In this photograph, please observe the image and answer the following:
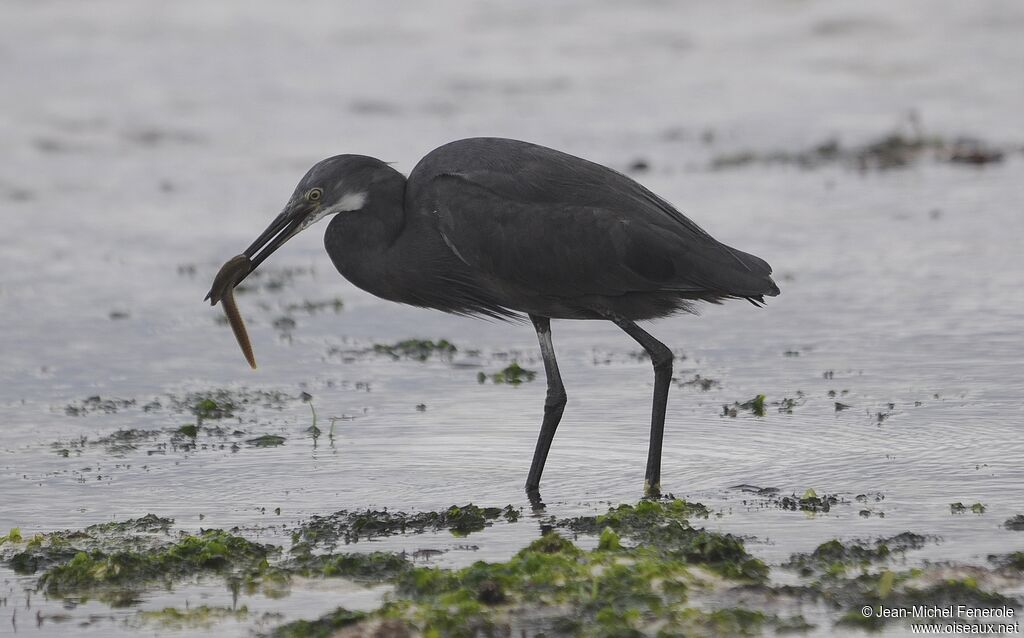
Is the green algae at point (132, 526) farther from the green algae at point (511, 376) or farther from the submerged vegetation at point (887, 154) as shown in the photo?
the submerged vegetation at point (887, 154)

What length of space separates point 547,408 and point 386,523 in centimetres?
108

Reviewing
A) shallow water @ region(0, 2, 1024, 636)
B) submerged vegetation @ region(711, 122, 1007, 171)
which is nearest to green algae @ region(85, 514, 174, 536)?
shallow water @ region(0, 2, 1024, 636)

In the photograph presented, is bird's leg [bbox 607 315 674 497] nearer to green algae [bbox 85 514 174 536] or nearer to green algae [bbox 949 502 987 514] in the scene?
green algae [bbox 949 502 987 514]

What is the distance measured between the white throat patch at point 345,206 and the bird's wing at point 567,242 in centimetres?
28

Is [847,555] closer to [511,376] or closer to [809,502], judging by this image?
[809,502]

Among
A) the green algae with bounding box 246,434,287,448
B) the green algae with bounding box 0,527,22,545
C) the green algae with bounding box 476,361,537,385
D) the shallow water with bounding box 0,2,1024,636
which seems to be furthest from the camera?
the green algae with bounding box 476,361,537,385

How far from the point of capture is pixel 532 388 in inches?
309

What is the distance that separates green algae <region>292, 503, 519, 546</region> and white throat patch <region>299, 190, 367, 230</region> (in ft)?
4.13

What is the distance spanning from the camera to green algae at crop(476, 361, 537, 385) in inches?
314

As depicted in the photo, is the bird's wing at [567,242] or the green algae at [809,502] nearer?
the green algae at [809,502]

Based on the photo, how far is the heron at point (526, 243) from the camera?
6266mm

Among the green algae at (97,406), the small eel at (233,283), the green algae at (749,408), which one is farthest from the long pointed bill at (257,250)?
the green algae at (749,408)

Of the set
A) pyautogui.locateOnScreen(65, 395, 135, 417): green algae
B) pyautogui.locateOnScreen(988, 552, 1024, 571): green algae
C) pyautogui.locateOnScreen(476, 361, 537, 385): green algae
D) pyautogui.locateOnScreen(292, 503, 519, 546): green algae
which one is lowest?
pyautogui.locateOnScreen(292, 503, 519, 546): green algae

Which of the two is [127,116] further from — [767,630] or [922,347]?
[767,630]
